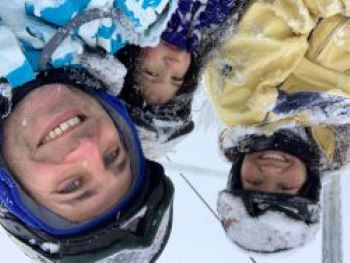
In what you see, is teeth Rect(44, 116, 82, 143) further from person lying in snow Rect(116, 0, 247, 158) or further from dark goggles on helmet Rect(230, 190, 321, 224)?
dark goggles on helmet Rect(230, 190, 321, 224)

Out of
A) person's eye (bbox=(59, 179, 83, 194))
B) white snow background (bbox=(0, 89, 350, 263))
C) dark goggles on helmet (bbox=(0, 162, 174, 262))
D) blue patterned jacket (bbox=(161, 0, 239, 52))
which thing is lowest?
white snow background (bbox=(0, 89, 350, 263))

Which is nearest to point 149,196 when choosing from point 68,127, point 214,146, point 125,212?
point 125,212

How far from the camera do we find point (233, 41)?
1.05 metres

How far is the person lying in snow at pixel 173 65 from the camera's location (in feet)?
3.15

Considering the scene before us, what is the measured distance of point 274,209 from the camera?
0.96 metres

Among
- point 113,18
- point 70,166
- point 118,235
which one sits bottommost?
point 118,235

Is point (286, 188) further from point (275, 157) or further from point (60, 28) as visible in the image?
point (60, 28)

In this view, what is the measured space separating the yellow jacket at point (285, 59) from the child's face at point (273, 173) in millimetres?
52

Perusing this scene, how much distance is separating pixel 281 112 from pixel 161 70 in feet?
0.56

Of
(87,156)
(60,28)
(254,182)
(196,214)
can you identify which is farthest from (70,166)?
(196,214)

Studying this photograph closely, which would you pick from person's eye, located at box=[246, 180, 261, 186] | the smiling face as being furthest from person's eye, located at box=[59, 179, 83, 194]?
person's eye, located at box=[246, 180, 261, 186]

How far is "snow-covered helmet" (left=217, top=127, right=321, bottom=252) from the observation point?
3.16 feet

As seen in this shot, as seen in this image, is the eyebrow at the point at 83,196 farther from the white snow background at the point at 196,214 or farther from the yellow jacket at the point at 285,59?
the white snow background at the point at 196,214

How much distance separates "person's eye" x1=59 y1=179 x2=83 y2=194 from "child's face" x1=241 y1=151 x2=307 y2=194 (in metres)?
0.21
